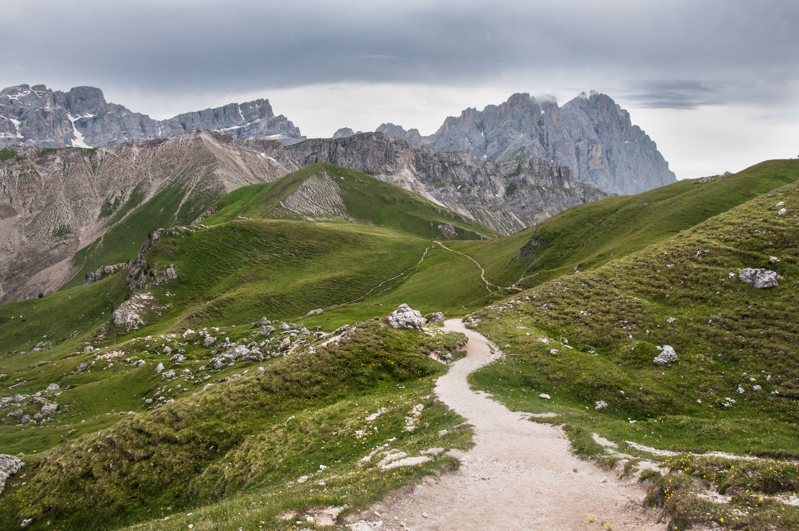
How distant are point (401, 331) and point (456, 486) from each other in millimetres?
28507

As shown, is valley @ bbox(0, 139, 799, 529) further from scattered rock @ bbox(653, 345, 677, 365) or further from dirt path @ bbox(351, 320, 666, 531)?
scattered rock @ bbox(653, 345, 677, 365)

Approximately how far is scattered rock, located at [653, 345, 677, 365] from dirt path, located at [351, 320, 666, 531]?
1643 centimetres

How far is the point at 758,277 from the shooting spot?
131 ft

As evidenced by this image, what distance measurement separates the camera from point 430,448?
71.9 ft

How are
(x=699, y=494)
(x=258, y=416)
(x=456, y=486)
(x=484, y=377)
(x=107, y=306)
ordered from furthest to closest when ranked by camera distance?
1. (x=107, y=306)
2. (x=484, y=377)
3. (x=258, y=416)
4. (x=456, y=486)
5. (x=699, y=494)

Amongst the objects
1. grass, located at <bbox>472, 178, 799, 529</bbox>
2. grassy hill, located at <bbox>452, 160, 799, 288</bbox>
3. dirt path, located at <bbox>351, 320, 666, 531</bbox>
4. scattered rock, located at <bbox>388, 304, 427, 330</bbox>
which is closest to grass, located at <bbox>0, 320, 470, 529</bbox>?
dirt path, located at <bbox>351, 320, 666, 531</bbox>

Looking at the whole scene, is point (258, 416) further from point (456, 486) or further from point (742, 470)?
point (742, 470)

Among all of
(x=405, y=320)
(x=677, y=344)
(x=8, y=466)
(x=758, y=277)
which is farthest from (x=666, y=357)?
(x=8, y=466)

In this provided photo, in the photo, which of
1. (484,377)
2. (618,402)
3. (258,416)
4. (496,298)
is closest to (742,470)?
(618,402)

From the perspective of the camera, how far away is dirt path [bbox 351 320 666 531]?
595 inches

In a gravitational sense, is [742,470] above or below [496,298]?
above

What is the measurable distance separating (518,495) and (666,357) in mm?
25257

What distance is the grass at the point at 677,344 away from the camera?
25469 millimetres

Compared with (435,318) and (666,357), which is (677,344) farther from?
(435,318)
